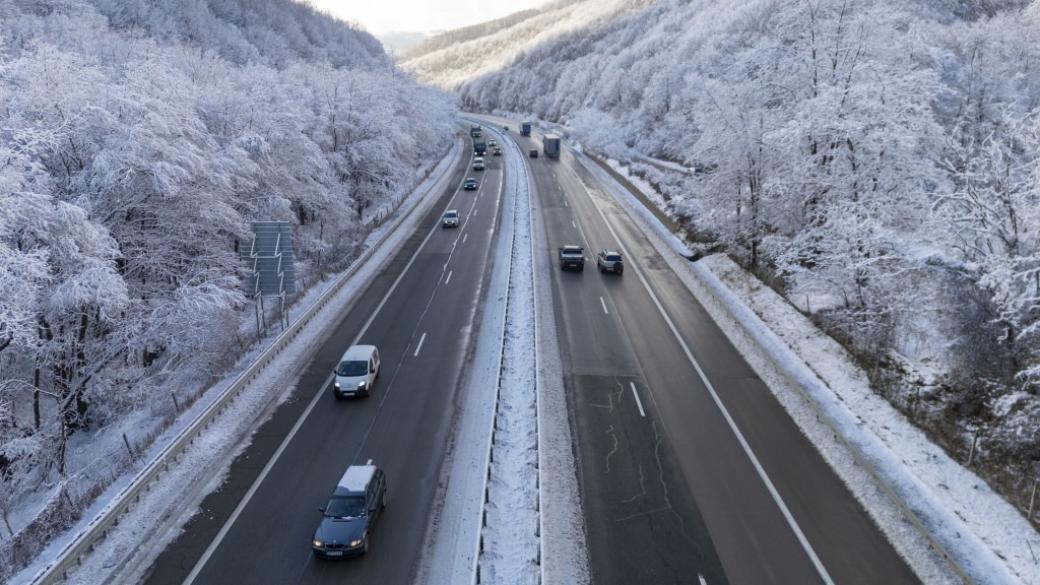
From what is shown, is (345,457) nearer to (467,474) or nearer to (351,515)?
(467,474)

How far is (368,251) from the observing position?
3966cm

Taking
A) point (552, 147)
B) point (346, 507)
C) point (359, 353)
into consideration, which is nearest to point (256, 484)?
point (346, 507)

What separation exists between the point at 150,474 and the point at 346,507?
625cm

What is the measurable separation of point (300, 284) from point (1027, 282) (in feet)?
109

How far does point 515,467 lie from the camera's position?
1717 centimetres

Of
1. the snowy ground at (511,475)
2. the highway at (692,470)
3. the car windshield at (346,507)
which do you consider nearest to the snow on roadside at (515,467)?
the snowy ground at (511,475)

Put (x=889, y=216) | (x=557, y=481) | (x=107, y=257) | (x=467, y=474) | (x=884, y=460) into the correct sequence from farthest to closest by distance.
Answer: (x=889, y=216) → (x=107, y=257) → (x=467, y=474) → (x=884, y=460) → (x=557, y=481)

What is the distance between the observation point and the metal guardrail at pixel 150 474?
12941 mm

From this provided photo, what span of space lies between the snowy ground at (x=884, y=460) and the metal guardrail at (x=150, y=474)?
18.3 meters

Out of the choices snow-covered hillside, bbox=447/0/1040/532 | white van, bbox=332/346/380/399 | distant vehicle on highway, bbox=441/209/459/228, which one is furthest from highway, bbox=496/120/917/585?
distant vehicle on highway, bbox=441/209/459/228

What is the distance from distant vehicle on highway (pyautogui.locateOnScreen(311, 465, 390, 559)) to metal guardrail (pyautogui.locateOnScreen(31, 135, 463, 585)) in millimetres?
4945

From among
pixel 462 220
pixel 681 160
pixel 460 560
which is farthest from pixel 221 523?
pixel 681 160

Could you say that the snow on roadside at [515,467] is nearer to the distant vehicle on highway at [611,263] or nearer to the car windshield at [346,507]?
the car windshield at [346,507]

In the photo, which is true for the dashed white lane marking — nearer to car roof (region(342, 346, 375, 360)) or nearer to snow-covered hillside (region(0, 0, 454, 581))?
car roof (region(342, 346, 375, 360))
